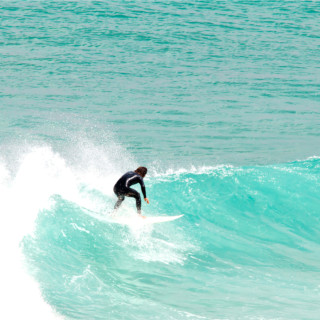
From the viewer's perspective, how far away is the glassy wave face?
8789 millimetres

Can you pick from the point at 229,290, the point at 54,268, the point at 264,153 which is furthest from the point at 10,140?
the point at 229,290

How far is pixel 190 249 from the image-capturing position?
1119 centimetres

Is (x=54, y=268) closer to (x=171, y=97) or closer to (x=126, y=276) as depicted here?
(x=126, y=276)

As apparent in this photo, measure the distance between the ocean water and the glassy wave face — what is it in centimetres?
4

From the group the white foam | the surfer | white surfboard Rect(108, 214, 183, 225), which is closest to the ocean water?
the white foam

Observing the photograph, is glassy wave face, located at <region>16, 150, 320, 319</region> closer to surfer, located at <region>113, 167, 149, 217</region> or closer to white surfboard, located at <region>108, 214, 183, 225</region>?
white surfboard, located at <region>108, 214, 183, 225</region>

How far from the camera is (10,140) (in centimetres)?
2134

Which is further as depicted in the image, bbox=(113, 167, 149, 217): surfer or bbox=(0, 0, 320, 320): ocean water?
bbox=(113, 167, 149, 217): surfer

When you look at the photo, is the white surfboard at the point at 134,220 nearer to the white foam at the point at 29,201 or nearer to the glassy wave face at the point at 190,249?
the glassy wave face at the point at 190,249

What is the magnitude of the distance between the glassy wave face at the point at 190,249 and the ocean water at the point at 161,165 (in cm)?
4

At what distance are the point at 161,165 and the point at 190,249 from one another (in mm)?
7578

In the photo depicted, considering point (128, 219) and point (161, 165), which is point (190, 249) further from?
point (161, 165)

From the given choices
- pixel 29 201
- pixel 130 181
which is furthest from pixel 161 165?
pixel 130 181

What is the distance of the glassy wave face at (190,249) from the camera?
28.8 ft
